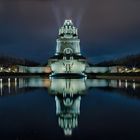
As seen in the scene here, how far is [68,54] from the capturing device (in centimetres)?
12438

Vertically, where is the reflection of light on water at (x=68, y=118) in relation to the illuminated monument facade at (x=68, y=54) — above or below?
below

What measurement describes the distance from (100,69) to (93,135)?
4504 inches

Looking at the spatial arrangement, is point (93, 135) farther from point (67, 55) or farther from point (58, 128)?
point (67, 55)

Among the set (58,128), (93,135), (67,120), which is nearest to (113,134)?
(93,135)

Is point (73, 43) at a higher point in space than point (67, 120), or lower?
higher

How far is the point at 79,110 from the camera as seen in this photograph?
51.2ft

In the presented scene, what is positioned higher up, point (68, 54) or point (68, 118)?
point (68, 54)

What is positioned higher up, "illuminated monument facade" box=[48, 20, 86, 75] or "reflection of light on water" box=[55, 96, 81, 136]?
"illuminated monument facade" box=[48, 20, 86, 75]

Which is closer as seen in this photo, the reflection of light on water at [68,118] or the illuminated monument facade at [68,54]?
the reflection of light on water at [68,118]

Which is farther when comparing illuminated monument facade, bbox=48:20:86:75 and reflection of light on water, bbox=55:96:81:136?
illuminated monument facade, bbox=48:20:86:75

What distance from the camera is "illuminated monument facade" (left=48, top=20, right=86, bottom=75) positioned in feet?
390

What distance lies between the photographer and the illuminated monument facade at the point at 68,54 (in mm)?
118812

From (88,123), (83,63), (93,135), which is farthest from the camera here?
(83,63)

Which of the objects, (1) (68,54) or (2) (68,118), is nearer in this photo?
(2) (68,118)
